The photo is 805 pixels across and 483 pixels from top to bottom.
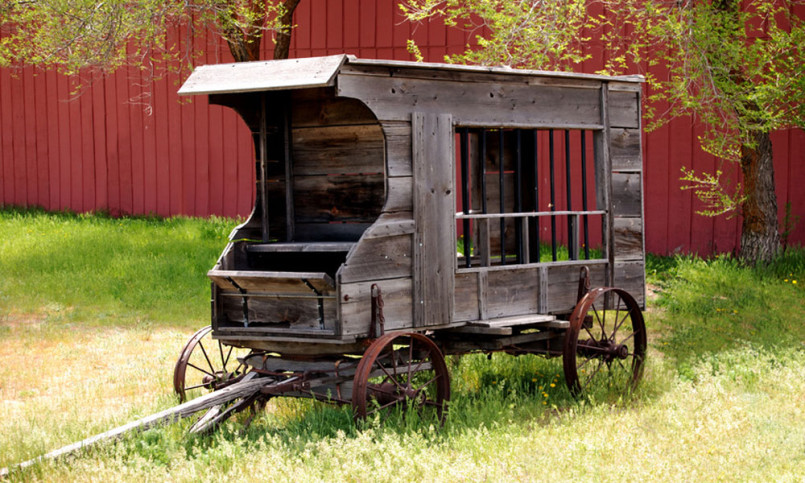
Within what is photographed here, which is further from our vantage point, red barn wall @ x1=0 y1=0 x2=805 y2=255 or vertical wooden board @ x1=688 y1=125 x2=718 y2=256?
red barn wall @ x1=0 y1=0 x2=805 y2=255

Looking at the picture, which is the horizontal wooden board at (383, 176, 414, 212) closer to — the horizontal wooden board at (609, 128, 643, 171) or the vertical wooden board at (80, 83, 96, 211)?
the horizontal wooden board at (609, 128, 643, 171)

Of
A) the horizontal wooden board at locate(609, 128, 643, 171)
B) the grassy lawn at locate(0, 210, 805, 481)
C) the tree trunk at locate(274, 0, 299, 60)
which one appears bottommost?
the grassy lawn at locate(0, 210, 805, 481)

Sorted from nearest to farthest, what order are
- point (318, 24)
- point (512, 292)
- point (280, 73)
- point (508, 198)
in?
point (280, 73), point (512, 292), point (508, 198), point (318, 24)

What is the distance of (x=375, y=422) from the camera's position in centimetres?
582

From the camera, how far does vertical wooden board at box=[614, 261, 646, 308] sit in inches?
310

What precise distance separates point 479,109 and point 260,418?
262cm

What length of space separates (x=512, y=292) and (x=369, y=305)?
1.37 m

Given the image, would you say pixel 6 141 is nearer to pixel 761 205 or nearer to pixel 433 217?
pixel 761 205

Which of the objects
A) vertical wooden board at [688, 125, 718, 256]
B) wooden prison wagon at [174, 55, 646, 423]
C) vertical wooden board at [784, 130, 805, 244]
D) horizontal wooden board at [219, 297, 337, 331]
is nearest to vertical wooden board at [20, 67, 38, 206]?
wooden prison wagon at [174, 55, 646, 423]

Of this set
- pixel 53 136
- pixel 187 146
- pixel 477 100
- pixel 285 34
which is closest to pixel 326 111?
pixel 477 100

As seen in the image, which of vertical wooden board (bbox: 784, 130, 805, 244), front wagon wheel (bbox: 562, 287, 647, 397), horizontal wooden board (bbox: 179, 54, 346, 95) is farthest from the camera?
vertical wooden board (bbox: 784, 130, 805, 244)

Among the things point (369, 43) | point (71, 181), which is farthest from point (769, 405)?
point (71, 181)

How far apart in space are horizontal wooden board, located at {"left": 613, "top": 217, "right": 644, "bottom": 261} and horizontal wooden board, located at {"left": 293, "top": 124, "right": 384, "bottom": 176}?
208 cm

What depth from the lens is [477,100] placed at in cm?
678
